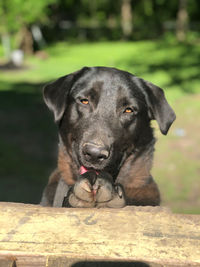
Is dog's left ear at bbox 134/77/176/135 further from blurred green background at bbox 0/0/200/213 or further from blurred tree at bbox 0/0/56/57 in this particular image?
blurred tree at bbox 0/0/56/57

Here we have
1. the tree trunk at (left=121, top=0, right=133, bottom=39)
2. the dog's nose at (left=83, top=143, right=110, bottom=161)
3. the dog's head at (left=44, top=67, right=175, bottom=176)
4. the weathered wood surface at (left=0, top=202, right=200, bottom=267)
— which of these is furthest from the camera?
the tree trunk at (left=121, top=0, right=133, bottom=39)

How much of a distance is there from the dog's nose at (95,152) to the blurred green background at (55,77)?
147 inches

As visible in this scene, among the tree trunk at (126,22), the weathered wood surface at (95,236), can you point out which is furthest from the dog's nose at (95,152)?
the tree trunk at (126,22)

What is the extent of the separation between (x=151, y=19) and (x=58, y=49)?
22.4 metres

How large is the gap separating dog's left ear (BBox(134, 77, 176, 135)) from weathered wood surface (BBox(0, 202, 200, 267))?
5.81 feet

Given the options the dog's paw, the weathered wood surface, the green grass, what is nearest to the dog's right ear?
the dog's paw

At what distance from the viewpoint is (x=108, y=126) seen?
394cm

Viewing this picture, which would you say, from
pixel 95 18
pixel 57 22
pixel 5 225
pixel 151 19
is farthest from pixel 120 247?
pixel 95 18

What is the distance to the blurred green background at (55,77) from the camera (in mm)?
8500

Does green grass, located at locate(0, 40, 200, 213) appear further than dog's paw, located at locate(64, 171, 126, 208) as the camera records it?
Yes

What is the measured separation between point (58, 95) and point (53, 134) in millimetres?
7669

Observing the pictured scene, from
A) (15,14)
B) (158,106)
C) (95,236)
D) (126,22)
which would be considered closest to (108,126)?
(158,106)

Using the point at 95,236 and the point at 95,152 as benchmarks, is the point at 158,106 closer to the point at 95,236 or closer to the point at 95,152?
the point at 95,152

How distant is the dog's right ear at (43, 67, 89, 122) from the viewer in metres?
4.23
